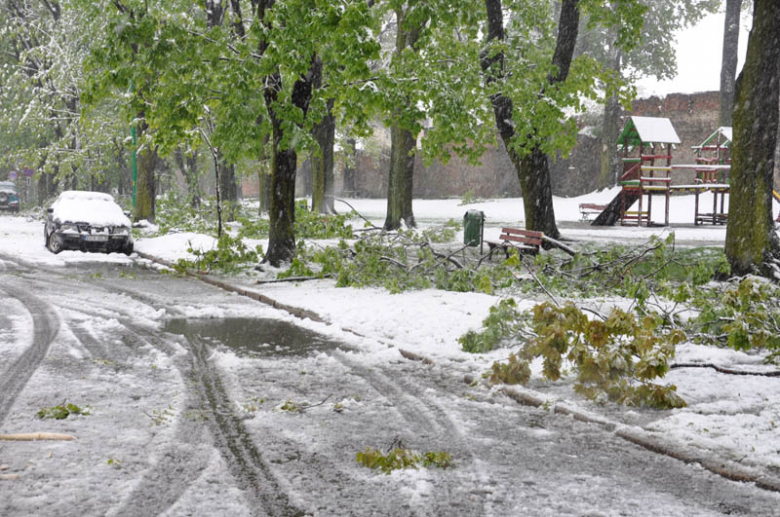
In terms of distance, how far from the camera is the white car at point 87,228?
19.0m

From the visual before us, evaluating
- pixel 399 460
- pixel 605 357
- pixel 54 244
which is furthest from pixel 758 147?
pixel 54 244

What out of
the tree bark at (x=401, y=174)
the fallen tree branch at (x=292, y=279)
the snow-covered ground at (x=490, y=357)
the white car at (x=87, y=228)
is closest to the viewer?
the snow-covered ground at (x=490, y=357)

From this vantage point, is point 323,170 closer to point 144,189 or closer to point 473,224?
point 144,189

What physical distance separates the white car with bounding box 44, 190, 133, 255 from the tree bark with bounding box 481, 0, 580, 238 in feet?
33.1

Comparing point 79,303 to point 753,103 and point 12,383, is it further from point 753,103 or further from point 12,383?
point 753,103

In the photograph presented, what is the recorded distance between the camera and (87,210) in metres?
19.7

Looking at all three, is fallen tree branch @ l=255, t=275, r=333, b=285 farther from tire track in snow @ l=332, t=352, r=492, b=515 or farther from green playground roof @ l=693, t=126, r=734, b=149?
green playground roof @ l=693, t=126, r=734, b=149

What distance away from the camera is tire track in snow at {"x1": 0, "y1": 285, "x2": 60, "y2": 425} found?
6.20m

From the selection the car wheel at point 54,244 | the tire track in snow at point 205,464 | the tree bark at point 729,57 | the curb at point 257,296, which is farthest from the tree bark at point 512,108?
the tree bark at point 729,57

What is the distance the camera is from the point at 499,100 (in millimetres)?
17109

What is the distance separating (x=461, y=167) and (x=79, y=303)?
41204 millimetres

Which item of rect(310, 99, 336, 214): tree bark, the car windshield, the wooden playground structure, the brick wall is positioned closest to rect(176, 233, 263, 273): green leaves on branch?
the car windshield

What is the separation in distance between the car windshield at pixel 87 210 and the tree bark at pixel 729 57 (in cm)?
3049

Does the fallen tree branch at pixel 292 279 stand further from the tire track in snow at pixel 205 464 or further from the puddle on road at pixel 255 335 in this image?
the tire track in snow at pixel 205 464
